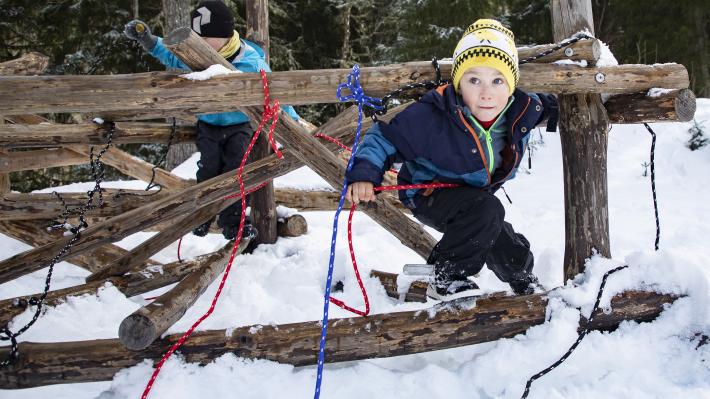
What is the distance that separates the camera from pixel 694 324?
2.64 metres

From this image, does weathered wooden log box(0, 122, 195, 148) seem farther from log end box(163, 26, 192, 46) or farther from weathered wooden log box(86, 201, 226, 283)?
log end box(163, 26, 192, 46)

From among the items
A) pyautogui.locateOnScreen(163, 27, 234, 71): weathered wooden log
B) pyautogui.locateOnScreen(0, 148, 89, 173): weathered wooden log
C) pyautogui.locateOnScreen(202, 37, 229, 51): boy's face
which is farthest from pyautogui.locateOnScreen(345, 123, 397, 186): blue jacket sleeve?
pyautogui.locateOnScreen(0, 148, 89, 173): weathered wooden log

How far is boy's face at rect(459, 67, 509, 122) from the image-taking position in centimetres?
276

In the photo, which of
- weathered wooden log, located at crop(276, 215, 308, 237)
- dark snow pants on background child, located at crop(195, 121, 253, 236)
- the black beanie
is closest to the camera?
the black beanie

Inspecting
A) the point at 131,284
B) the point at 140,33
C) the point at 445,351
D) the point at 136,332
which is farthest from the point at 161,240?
the point at 445,351

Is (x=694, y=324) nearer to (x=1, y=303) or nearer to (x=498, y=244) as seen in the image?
(x=498, y=244)

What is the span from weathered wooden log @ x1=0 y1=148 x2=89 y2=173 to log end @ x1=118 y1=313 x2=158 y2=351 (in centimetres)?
396

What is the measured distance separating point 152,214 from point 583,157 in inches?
114

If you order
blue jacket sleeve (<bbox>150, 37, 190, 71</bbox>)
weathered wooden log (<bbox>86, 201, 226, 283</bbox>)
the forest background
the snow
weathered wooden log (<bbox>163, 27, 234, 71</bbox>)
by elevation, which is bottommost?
weathered wooden log (<bbox>86, 201, 226, 283</bbox>)

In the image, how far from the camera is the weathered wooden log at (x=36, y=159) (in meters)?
5.69

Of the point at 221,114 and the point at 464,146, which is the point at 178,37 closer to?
the point at 464,146

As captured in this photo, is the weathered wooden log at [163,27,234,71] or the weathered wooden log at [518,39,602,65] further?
the weathered wooden log at [518,39,602,65]

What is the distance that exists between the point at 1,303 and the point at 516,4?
14.3 metres

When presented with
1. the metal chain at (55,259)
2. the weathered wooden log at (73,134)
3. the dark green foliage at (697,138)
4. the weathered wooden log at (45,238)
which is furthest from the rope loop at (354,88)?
the dark green foliage at (697,138)
